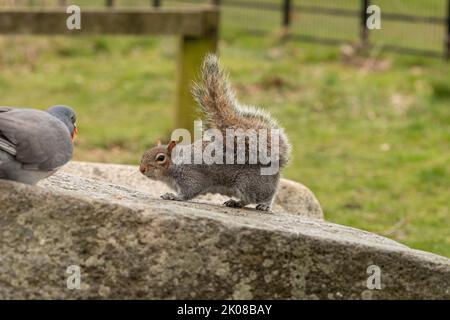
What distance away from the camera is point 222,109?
4531 millimetres

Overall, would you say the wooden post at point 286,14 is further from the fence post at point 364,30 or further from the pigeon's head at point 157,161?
the pigeon's head at point 157,161

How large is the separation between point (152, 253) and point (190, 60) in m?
5.19

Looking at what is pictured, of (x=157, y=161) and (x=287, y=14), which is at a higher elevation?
(x=287, y=14)

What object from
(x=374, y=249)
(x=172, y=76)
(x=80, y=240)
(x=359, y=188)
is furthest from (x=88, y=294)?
(x=172, y=76)

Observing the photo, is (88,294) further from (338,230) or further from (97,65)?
(97,65)

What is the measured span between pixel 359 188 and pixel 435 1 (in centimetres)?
638

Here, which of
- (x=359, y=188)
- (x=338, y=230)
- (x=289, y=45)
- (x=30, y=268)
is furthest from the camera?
(x=289, y=45)

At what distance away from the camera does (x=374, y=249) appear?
3.76m

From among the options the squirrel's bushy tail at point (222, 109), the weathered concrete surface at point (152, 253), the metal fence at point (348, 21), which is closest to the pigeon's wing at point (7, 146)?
the weathered concrete surface at point (152, 253)

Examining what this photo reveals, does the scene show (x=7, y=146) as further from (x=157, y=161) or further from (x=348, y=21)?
(x=348, y=21)

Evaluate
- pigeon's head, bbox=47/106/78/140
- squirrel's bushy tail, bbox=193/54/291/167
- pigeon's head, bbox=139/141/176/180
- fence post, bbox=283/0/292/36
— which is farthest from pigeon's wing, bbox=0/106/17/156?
fence post, bbox=283/0/292/36

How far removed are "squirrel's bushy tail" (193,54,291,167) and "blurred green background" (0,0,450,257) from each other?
2.43m

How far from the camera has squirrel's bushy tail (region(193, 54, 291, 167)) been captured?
14.8 ft

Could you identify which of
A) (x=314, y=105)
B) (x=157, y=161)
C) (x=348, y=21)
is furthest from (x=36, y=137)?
(x=348, y=21)
